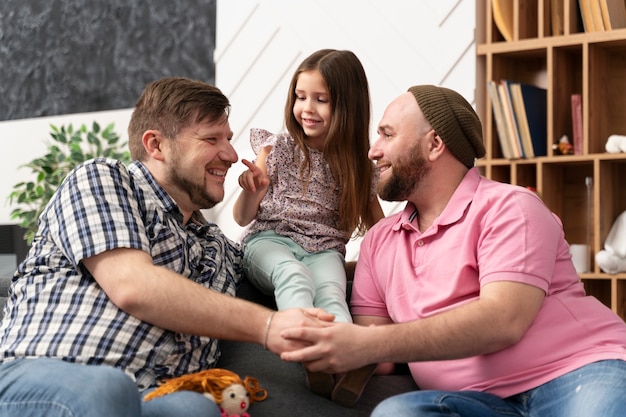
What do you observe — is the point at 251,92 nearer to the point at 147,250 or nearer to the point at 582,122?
the point at 582,122

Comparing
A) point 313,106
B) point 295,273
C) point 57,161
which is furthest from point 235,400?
point 57,161

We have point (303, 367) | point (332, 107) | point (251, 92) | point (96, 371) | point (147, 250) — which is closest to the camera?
point (96, 371)

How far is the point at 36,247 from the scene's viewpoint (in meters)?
1.88

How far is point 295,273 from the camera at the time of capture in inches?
85.4

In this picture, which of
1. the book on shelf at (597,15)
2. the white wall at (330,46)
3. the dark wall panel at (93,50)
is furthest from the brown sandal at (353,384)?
the dark wall panel at (93,50)

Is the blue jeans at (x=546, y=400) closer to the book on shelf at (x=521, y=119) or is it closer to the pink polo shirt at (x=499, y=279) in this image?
the pink polo shirt at (x=499, y=279)

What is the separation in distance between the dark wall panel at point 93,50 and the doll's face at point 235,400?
9.55 ft

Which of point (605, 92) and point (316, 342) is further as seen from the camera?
point (605, 92)

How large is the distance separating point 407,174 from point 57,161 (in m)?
2.94

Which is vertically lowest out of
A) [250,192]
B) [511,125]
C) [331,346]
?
[331,346]

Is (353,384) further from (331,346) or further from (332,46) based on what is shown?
(332,46)

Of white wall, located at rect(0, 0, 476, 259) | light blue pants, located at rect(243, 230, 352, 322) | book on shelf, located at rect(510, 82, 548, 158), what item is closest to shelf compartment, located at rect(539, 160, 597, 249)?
book on shelf, located at rect(510, 82, 548, 158)

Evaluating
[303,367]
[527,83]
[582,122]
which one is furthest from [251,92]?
[303,367]

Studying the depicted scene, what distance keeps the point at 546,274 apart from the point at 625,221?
Result: 1757mm
